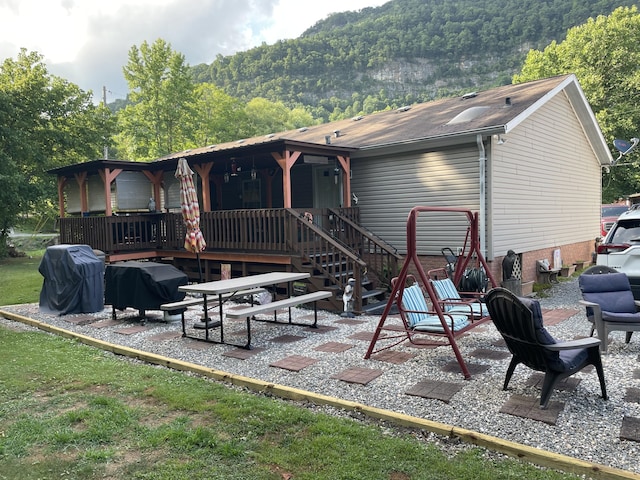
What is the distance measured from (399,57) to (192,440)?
87.6 m

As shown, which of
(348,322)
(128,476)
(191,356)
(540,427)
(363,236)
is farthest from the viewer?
(363,236)

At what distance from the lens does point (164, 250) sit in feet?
40.8

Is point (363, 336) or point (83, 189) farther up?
point (83, 189)

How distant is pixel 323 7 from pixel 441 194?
109673mm

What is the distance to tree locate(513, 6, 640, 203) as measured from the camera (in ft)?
68.3

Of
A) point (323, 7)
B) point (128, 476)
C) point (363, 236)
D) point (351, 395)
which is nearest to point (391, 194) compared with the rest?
point (363, 236)

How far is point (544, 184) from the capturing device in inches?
459

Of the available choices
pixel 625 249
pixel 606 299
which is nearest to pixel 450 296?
pixel 606 299

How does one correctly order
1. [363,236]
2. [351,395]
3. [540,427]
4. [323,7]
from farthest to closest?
[323,7] < [363,236] < [351,395] < [540,427]

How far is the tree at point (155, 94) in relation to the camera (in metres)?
32.8

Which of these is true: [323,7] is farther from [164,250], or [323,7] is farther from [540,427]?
[540,427]

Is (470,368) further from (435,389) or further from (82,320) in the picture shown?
(82,320)

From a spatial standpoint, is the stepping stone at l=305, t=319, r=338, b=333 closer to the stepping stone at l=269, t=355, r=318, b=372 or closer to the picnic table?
the picnic table

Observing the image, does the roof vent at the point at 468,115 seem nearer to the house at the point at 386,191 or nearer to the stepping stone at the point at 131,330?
the house at the point at 386,191
